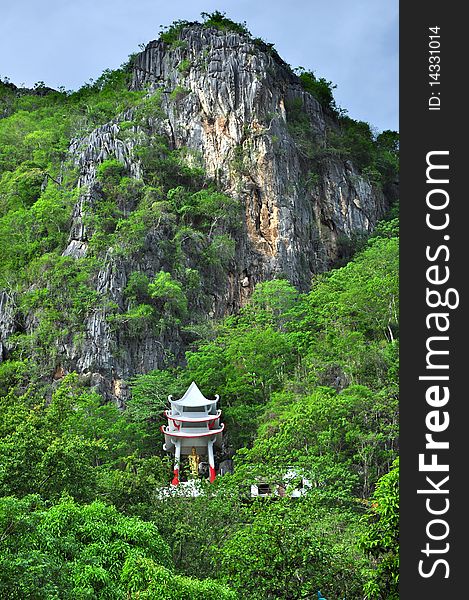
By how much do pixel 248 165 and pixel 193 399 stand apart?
15.8 meters

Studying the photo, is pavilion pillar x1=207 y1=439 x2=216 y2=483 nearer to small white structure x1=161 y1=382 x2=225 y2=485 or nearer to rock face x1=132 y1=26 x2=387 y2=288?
small white structure x1=161 y1=382 x2=225 y2=485

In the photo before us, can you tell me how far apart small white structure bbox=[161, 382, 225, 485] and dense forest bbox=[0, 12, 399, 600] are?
2.29ft

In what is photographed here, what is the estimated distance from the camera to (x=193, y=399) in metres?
21.8

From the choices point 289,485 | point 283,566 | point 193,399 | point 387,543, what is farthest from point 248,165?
point 387,543

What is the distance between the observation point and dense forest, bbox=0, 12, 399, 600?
8.35 metres

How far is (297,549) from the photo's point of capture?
29.8 ft

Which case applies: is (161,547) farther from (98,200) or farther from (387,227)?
(387,227)

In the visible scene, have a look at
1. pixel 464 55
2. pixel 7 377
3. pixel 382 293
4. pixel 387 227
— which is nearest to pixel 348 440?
pixel 382 293

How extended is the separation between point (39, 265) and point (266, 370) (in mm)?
11025

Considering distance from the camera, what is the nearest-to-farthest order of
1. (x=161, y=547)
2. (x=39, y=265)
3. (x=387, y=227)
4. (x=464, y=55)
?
(x=464, y=55)
(x=161, y=547)
(x=39, y=265)
(x=387, y=227)

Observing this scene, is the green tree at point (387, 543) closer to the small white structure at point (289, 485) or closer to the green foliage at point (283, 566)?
the green foliage at point (283, 566)

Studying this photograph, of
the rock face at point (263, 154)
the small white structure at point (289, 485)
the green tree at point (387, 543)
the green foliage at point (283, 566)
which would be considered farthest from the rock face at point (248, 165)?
the green tree at point (387, 543)

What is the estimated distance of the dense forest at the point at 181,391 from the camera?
8352mm

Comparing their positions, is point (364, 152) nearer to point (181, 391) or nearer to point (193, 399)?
point (181, 391)
